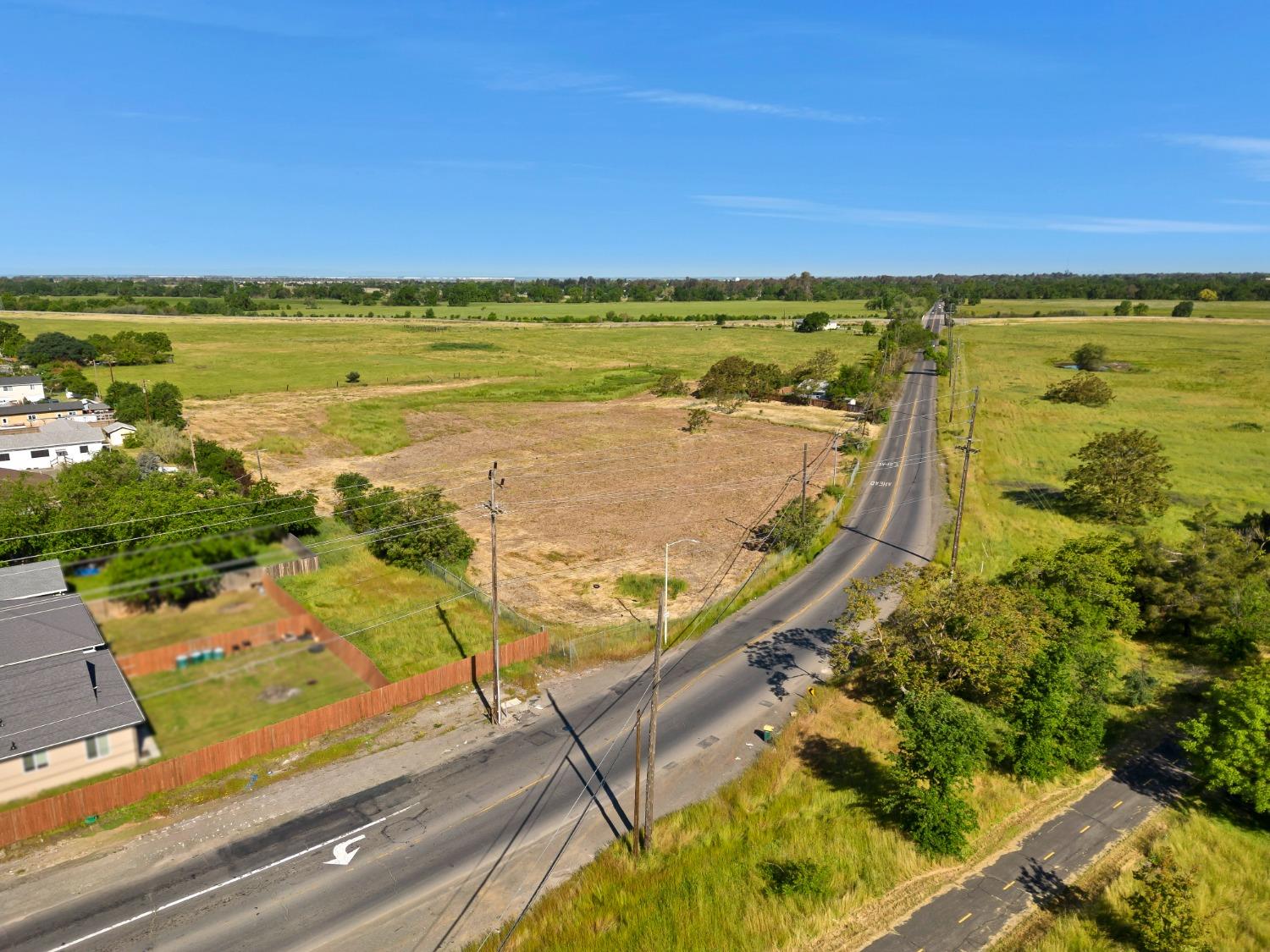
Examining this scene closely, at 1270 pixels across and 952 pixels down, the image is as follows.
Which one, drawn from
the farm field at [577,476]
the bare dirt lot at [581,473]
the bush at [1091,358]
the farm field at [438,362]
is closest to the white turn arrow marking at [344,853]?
the farm field at [577,476]

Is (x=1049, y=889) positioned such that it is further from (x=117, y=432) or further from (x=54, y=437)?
(x=117, y=432)

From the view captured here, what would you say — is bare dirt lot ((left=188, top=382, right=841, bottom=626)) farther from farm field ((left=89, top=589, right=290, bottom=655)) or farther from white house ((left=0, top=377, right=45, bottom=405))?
farm field ((left=89, top=589, right=290, bottom=655))

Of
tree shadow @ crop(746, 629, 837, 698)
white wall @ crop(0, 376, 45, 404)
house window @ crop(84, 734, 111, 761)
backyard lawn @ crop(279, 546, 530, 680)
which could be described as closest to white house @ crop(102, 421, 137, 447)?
white wall @ crop(0, 376, 45, 404)

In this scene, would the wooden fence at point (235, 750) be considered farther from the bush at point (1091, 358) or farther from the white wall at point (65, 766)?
the bush at point (1091, 358)

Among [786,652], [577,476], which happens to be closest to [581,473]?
[577,476]

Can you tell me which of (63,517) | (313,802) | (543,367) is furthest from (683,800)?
(543,367)

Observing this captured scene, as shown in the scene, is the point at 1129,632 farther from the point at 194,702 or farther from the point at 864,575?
the point at 194,702
